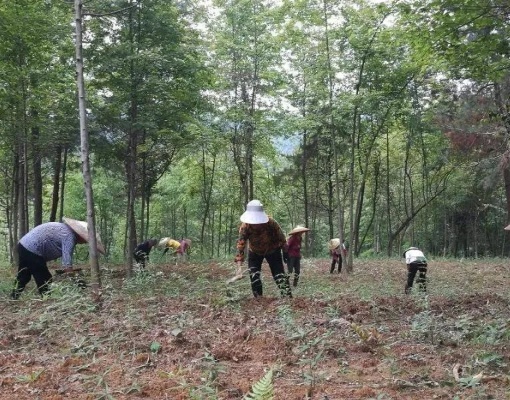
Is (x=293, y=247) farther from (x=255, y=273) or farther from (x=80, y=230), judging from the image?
(x=80, y=230)

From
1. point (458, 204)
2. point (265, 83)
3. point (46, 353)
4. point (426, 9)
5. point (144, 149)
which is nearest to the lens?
point (46, 353)

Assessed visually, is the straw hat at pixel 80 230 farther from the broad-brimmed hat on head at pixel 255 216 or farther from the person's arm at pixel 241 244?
the broad-brimmed hat on head at pixel 255 216

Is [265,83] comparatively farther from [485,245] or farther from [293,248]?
[485,245]

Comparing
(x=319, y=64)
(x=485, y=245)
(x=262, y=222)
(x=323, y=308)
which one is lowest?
Result: (x=485, y=245)

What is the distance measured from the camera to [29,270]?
287 inches

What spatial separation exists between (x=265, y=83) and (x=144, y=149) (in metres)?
9.65

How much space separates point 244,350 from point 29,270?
169 inches

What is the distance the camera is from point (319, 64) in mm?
14812

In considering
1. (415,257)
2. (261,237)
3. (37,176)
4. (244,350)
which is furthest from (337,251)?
(244,350)

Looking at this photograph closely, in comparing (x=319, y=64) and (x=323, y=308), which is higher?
(x=319, y=64)

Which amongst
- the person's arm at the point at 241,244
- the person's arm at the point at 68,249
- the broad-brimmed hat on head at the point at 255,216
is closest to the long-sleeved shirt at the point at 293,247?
the person's arm at the point at 241,244

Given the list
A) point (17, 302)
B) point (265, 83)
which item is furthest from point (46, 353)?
point (265, 83)

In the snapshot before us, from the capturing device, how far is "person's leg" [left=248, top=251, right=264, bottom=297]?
7.37 m

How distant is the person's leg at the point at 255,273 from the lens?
7.37 m
